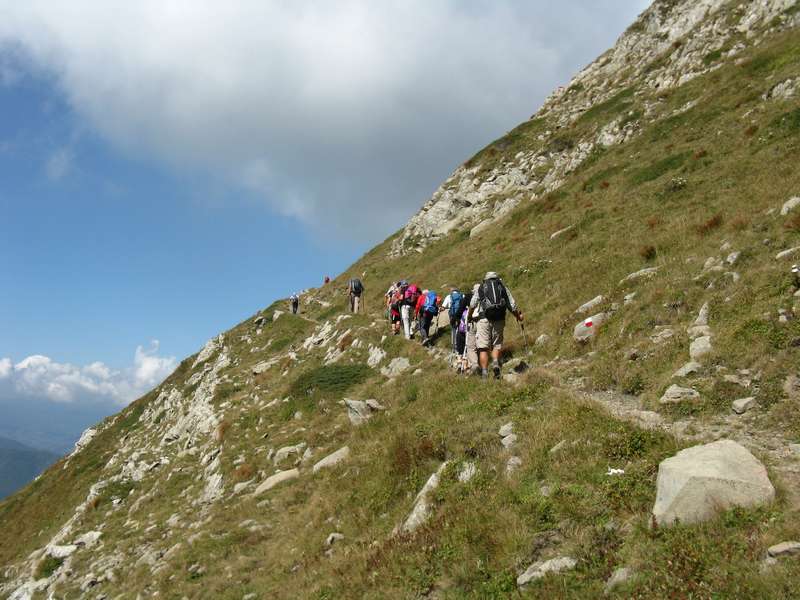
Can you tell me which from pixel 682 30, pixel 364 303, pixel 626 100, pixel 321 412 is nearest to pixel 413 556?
pixel 321 412

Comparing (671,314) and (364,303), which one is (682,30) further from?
(671,314)

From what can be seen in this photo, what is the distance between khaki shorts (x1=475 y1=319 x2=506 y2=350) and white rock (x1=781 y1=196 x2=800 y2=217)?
8314 mm

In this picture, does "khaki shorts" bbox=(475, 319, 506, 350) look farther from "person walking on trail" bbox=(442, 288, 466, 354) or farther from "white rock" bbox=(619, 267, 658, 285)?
"white rock" bbox=(619, 267, 658, 285)

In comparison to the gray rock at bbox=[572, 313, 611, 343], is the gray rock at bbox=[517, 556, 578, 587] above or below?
below

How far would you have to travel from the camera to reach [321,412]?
1702cm

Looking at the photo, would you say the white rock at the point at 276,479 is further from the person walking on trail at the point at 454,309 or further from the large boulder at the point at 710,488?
the large boulder at the point at 710,488

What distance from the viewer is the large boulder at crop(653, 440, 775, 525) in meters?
4.81

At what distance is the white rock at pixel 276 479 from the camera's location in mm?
12891

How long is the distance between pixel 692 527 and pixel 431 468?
4632 millimetres

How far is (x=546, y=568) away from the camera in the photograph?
5.05 m

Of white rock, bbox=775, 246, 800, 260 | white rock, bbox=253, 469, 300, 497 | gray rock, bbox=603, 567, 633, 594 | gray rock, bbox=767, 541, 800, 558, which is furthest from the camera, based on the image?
white rock, bbox=253, 469, 300, 497

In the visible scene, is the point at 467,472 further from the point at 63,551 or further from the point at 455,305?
the point at 63,551

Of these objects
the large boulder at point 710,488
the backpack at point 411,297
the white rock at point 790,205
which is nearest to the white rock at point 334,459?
the large boulder at point 710,488

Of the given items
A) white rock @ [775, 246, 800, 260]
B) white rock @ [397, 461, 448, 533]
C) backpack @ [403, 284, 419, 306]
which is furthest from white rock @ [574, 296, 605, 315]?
white rock @ [397, 461, 448, 533]
